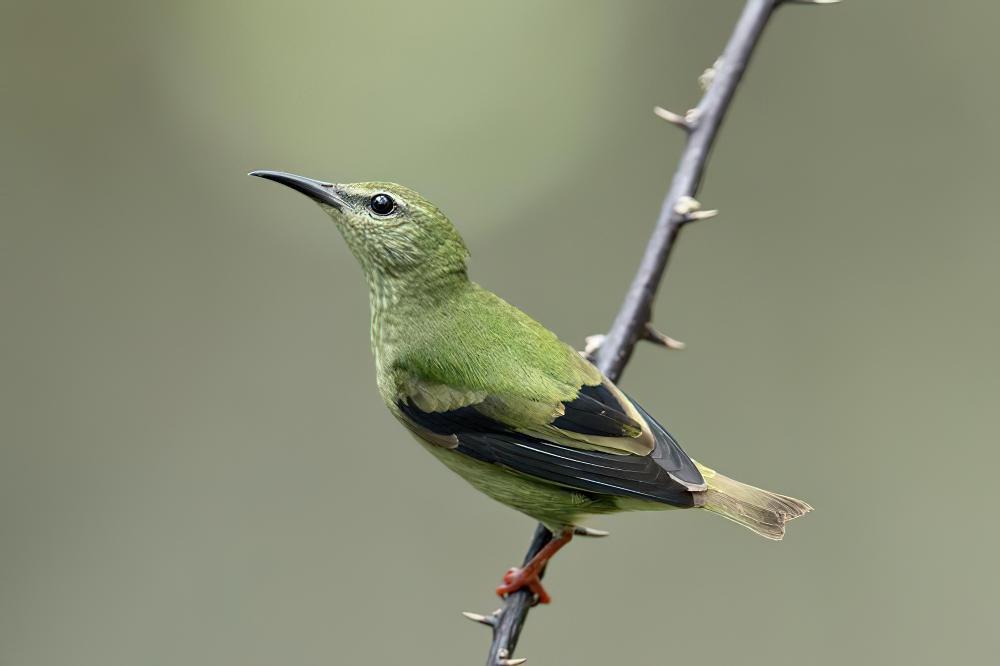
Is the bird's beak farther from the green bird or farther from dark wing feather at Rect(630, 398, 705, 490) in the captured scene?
dark wing feather at Rect(630, 398, 705, 490)

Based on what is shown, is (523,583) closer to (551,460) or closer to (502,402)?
(551,460)

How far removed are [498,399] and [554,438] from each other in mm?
254

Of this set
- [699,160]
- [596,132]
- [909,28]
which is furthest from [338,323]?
[909,28]

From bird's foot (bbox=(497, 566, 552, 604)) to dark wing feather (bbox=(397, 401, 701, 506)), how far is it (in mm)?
383

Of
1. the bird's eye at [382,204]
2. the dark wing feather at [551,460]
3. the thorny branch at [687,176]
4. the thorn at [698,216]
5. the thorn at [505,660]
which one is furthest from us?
the bird's eye at [382,204]

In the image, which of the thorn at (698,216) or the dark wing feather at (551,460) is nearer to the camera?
the thorn at (698,216)

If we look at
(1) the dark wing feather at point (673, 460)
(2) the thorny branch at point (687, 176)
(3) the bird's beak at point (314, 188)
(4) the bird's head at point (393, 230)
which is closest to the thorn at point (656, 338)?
(2) the thorny branch at point (687, 176)

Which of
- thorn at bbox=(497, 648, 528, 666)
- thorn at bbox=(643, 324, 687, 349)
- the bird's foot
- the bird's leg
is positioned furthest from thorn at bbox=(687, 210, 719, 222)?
thorn at bbox=(497, 648, 528, 666)

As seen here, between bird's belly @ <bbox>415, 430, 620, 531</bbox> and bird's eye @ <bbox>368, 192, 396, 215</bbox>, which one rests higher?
bird's eye @ <bbox>368, 192, 396, 215</bbox>

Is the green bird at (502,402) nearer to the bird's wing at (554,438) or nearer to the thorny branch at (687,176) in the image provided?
the bird's wing at (554,438)

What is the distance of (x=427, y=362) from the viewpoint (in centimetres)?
414

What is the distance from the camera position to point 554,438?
4109mm

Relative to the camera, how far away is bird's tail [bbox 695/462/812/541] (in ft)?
13.7

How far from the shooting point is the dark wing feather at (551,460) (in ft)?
13.2
